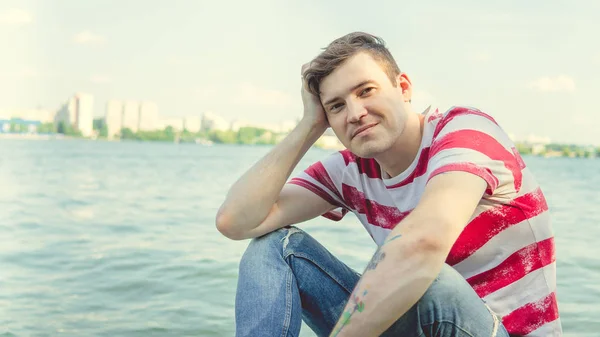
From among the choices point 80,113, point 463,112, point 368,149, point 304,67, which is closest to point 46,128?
point 80,113

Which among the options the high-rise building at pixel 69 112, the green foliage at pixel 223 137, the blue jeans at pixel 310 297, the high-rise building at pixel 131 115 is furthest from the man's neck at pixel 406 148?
the high-rise building at pixel 131 115

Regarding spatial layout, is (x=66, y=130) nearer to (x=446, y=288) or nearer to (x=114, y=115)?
(x=114, y=115)

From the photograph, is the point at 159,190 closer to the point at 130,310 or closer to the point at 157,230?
the point at 157,230

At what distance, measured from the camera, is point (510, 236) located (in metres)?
2.30

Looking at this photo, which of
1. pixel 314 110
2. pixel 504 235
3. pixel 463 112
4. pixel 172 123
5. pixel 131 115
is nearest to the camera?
pixel 504 235

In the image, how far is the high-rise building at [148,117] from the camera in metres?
111

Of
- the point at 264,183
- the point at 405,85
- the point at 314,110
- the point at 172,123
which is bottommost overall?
the point at 172,123

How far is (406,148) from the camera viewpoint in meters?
2.59

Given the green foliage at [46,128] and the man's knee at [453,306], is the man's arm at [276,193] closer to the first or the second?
the man's knee at [453,306]

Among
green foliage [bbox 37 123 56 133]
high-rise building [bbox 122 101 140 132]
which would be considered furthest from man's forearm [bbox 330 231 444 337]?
green foliage [bbox 37 123 56 133]

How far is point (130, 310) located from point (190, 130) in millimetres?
104643

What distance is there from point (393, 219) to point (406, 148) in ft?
0.94

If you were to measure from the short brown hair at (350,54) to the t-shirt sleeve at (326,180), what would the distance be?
14.2 inches

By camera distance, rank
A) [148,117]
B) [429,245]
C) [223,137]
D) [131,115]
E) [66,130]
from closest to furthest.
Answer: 1. [429,245]
2. [223,137]
3. [66,130]
4. [131,115]
5. [148,117]
